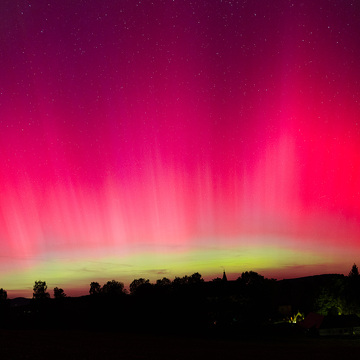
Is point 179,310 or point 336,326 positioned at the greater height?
point 179,310

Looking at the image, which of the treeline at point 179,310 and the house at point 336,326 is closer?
the treeline at point 179,310

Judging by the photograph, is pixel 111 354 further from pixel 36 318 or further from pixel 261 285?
pixel 261 285

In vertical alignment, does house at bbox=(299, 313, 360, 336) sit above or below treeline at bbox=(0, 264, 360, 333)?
below

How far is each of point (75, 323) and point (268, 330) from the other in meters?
42.4

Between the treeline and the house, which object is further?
the house

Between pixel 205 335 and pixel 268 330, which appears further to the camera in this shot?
pixel 268 330

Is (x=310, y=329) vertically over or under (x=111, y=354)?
under

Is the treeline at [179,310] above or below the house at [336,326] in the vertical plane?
above

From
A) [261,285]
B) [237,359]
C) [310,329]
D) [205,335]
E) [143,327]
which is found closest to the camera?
[237,359]

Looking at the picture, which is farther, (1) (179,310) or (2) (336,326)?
(2) (336,326)

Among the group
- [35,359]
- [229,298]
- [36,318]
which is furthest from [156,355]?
[36,318]

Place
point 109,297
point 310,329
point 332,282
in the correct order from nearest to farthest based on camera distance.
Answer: point 310,329 → point 109,297 → point 332,282

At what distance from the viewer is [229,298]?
340 ft

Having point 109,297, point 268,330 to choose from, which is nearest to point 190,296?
point 268,330
